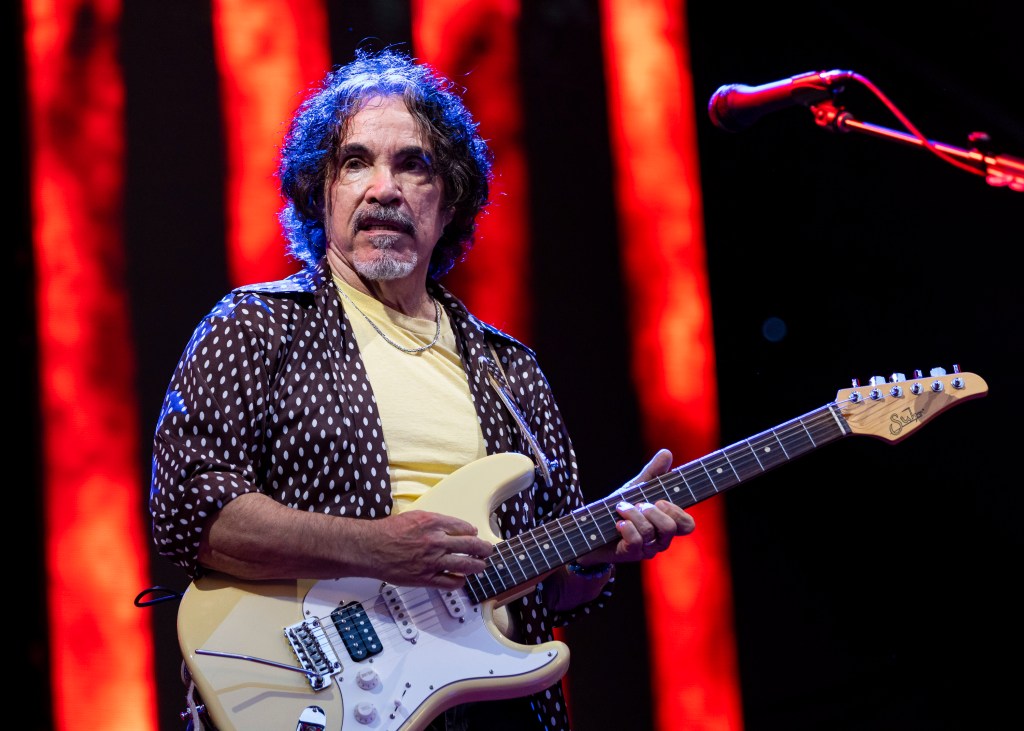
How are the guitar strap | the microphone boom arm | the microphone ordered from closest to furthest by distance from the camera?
the microphone boom arm < the microphone < the guitar strap

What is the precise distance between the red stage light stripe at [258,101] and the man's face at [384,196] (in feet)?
1.68

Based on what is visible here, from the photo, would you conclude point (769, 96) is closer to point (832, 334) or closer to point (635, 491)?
point (635, 491)

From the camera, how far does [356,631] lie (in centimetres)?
187

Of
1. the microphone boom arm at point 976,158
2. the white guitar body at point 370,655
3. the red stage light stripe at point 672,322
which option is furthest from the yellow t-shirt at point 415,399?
the red stage light stripe at point 672,322

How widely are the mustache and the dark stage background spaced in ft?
2.98

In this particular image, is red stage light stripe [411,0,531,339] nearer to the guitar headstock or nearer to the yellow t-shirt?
the yellow t-shirt

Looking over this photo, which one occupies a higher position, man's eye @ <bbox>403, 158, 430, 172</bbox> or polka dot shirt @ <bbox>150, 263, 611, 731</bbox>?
man's eye @ <bbox>403, 158, 430, 172</bbox>

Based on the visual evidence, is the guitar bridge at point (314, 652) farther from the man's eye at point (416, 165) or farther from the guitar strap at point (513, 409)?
the man's eye at point (416, 165)

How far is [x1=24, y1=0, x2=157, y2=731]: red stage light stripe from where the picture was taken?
253 centimetres

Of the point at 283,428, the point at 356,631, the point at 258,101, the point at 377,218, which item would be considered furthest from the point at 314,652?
the point at 258,101

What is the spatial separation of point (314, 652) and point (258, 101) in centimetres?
170

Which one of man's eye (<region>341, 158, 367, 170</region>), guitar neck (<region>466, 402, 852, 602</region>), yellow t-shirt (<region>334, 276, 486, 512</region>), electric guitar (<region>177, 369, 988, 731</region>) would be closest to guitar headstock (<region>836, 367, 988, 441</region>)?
guitar neck (<region>466, 402, 852, 602</region>)

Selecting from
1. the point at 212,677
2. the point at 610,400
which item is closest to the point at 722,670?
the point at 610,400

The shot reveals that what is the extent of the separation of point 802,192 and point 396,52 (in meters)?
1.43
